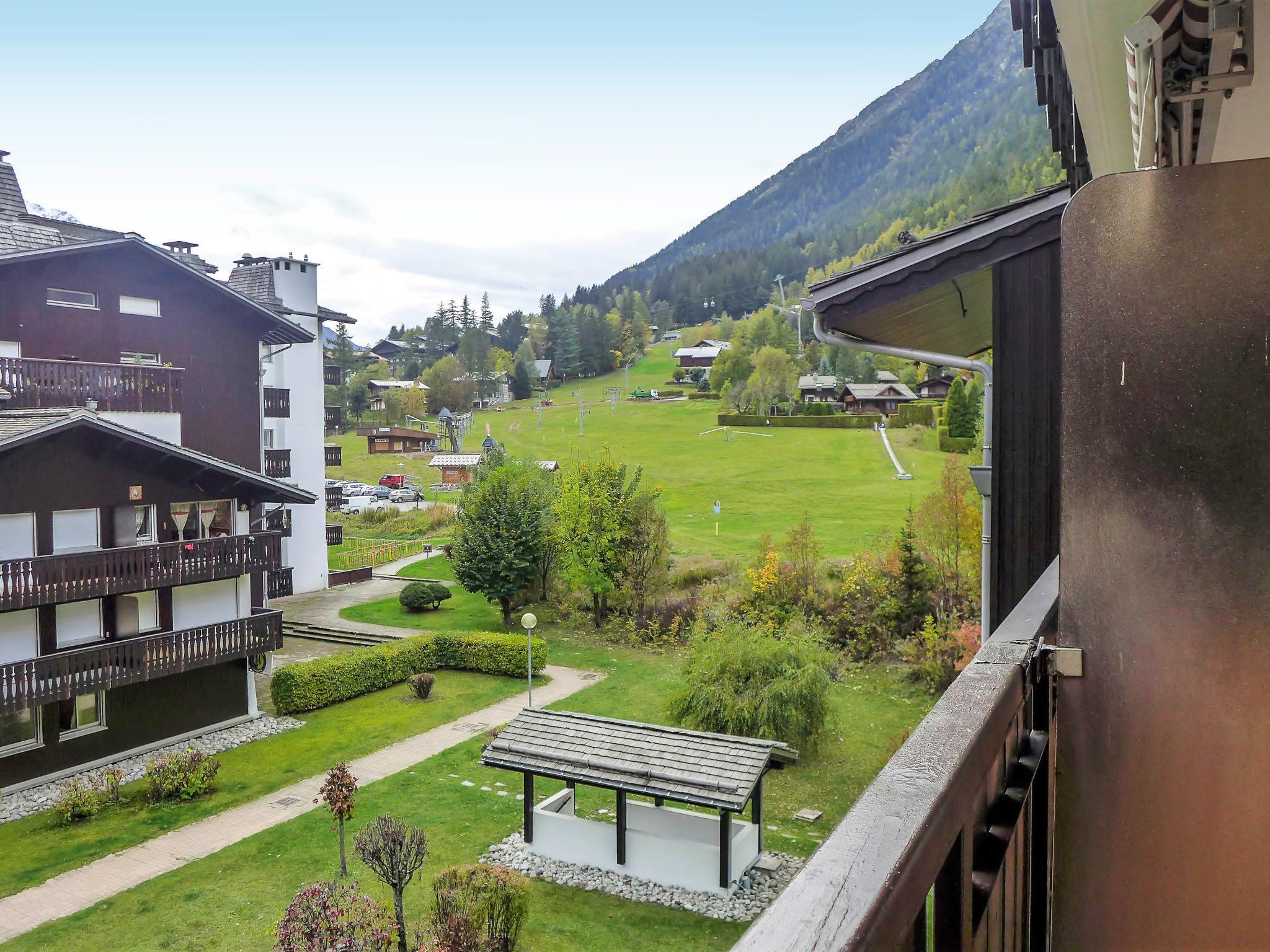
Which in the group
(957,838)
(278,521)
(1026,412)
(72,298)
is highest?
(72,298)

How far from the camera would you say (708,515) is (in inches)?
1587

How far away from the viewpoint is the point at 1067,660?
5.56 feet

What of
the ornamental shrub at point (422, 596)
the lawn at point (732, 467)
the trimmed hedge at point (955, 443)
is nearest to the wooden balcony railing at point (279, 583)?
the ornamental shrub at point (422, 596)

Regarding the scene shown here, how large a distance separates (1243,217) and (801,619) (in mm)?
20696

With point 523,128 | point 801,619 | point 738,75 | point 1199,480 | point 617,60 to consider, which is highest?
point 523,128

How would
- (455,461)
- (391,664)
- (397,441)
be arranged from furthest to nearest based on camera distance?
1. (397,441)
2. (455,461)
3. (391,664)

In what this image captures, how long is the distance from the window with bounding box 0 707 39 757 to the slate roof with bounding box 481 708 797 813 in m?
8.00

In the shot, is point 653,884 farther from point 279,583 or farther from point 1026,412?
point 279,583

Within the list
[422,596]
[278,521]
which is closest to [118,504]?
[278,521]

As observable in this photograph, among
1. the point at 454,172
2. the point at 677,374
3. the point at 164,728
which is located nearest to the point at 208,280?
the point at 164,728

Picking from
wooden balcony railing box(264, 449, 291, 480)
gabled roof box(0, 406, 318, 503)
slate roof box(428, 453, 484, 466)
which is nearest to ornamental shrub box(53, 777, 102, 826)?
gabled roof box(0, 406, 318, 503)

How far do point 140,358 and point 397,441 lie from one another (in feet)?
154

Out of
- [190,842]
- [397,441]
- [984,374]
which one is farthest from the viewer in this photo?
[397,441]

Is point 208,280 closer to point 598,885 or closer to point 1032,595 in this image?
point 598,885
